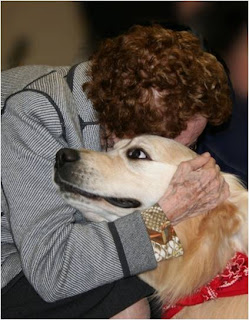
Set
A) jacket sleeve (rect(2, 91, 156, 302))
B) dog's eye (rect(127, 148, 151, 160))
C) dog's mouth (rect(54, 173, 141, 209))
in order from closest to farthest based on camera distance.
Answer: jacket sleeve (rect(2, 91, 156, 302)) → dog's mouth (rect(54, 173, 141, 209)) → dog's eye (rect(127, 148, 151, 160))

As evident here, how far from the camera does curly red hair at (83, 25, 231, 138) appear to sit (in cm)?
144

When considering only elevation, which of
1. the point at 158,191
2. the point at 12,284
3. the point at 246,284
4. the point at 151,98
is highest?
the point at 151,98

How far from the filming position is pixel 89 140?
1.46 meters

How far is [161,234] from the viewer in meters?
1.23

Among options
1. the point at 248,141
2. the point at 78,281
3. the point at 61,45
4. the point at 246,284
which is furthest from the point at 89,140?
the point at 61,45

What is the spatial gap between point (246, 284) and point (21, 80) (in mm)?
832

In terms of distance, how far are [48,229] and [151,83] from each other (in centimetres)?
52

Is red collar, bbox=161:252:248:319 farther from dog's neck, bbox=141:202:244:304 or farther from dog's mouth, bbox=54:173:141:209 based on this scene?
dog's mouth, bbox=54:173:141:209

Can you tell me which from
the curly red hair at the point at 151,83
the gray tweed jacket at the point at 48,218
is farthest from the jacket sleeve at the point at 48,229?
the curly red hair at the point at 151,83

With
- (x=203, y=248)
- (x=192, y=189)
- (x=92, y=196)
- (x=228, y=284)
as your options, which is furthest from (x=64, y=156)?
(x=228, y=284)

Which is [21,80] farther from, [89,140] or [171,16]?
[171,16]

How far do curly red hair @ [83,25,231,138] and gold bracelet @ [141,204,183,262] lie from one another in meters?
0.32

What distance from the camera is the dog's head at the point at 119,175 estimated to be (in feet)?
4.28

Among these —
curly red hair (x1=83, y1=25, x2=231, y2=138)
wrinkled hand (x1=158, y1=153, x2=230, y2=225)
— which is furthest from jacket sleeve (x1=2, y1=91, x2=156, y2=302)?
curly red hair (x1=83, y1=25, x2=231, y2=138)
